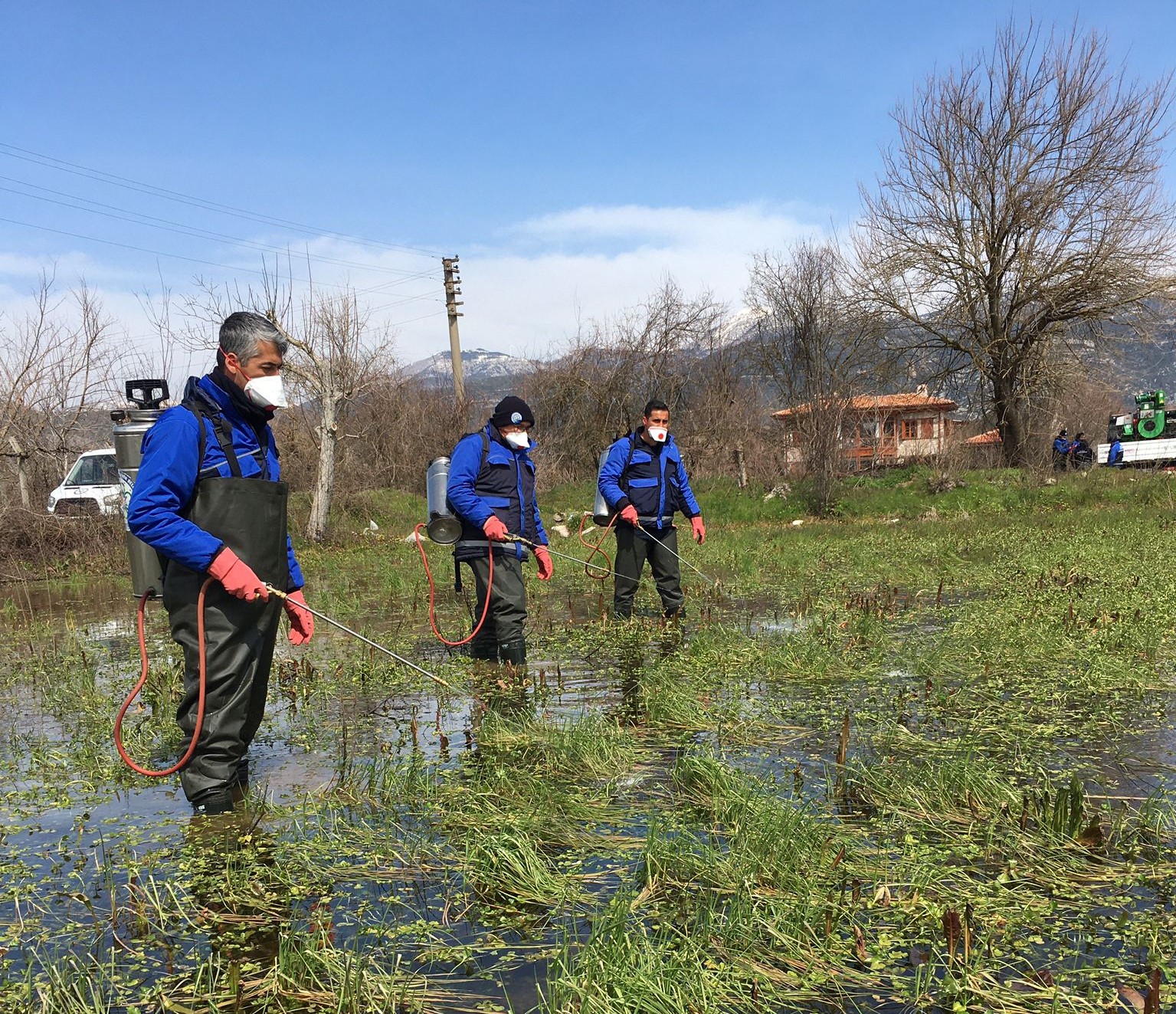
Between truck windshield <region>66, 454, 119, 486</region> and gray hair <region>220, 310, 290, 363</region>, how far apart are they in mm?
18485

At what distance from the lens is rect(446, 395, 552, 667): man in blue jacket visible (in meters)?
6.89

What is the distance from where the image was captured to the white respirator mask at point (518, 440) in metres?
7.05

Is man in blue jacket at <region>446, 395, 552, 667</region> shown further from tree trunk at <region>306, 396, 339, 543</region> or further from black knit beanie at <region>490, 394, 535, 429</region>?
tree trunk at <region>306, 396, 339, 543</region>

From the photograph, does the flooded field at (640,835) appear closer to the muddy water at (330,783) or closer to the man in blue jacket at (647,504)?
the muddy water at (330,783)

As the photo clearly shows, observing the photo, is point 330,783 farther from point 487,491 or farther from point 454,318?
point 454,318

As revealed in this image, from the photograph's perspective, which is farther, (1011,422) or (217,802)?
(1011,422)

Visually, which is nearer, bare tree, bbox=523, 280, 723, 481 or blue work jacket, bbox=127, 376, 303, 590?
blue work jacket, bbox=127, 376, 303, 590

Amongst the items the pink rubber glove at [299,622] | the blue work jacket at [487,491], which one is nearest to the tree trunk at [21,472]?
the blue work jacket at [487,491]

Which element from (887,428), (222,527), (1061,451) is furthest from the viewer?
(887,428)

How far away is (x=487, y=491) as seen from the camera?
23.2ft

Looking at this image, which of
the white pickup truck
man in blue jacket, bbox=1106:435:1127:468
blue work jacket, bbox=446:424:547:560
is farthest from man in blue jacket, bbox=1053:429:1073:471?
the white pickup truck

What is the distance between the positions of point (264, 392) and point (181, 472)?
48 cm

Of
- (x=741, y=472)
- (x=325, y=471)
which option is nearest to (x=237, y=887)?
(x=325, y=471)

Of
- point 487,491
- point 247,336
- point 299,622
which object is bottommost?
point 299,622
